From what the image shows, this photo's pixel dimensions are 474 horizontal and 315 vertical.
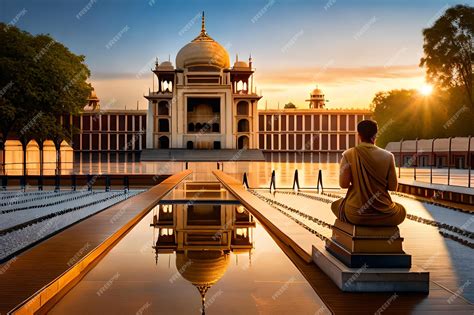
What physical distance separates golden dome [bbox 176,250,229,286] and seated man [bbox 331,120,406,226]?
1744 millimetres

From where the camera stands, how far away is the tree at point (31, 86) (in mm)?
30250

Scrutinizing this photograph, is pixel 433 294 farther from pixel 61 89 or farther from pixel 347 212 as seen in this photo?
pixel 61 89

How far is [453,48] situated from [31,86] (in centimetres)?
2878

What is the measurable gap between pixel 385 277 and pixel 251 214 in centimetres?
660

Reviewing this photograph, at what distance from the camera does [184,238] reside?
870 cm

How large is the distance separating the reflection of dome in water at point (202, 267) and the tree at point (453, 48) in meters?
34.5

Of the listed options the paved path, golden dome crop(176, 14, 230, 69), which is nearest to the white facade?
golden dome crop(176, 14, 230, 69)

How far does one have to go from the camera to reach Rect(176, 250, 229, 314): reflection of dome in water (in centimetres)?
588

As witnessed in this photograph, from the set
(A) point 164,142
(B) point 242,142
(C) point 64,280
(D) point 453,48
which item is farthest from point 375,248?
(A) point 164,142

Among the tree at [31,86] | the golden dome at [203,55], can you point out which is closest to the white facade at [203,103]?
the golden dome at [203,55]

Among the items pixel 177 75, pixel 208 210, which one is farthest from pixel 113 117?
pixel 208 210

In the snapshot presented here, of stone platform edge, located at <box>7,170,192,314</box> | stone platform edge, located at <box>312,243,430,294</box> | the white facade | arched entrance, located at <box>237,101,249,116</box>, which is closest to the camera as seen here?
stone platform edge, located at <box>7,170,192,314</box>

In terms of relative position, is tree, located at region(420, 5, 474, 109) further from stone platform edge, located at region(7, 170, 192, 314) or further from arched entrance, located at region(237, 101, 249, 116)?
stone platform edge, located at region(7, 170, 192, 314)

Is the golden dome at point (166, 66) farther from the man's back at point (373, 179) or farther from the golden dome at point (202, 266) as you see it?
the man's back at point (373, 179)
